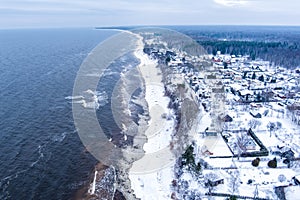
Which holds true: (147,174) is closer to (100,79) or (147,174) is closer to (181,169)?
(181,169)

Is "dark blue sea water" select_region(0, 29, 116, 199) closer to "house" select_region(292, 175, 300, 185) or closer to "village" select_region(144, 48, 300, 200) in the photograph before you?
"village" select_region(144, 48, 300, 200)

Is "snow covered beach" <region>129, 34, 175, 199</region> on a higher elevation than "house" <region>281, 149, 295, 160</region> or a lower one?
lower

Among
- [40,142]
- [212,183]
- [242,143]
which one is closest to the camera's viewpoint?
[212,183]

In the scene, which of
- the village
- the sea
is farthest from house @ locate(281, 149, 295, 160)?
the sea

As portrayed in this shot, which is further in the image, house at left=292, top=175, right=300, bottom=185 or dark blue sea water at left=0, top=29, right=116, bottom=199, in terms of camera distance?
dark blue sea water at left=0, top=29, right=116, bottom=199

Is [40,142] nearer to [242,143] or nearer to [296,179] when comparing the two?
[242,143]

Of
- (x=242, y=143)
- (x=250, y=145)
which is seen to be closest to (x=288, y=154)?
(x=250, y=145)

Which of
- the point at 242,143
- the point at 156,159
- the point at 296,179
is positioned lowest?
the point at 156,159

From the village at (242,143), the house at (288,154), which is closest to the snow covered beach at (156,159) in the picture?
the village at (242,143)

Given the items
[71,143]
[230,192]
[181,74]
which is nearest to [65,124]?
[71,143]
